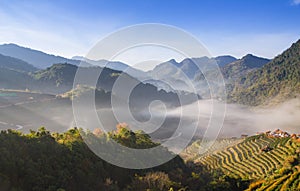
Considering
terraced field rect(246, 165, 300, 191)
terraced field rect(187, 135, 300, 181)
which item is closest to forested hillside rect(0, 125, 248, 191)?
terraced field rect(246, 165, 300, 191)

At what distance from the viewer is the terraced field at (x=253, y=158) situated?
5966 cm

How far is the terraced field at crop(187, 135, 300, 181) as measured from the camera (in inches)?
2349

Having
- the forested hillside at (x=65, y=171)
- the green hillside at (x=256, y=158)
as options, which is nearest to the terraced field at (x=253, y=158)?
the green hillside at (x=256, y=158)

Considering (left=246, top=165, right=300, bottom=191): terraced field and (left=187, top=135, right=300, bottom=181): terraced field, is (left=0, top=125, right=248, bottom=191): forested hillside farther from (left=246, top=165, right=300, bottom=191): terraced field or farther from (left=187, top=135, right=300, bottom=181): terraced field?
(left=187, top=135, right=300, bottom=181): terraced field

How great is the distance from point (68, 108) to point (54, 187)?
8276 centimetres

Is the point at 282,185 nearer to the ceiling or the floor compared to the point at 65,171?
nearer to the floor

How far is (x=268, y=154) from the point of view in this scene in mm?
68750

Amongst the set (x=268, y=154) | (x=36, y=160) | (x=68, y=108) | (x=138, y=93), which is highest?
(x=138, y=93)

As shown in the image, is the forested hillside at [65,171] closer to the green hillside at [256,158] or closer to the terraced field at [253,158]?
the green hillside at [256,158]

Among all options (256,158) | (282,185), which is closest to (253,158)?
(256,158)

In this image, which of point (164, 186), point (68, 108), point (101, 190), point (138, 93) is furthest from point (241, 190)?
point (138, 93)

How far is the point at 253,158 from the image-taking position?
69.0 m

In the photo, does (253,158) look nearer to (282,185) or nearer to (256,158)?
(256,158)

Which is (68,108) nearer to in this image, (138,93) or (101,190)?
(138,93)
